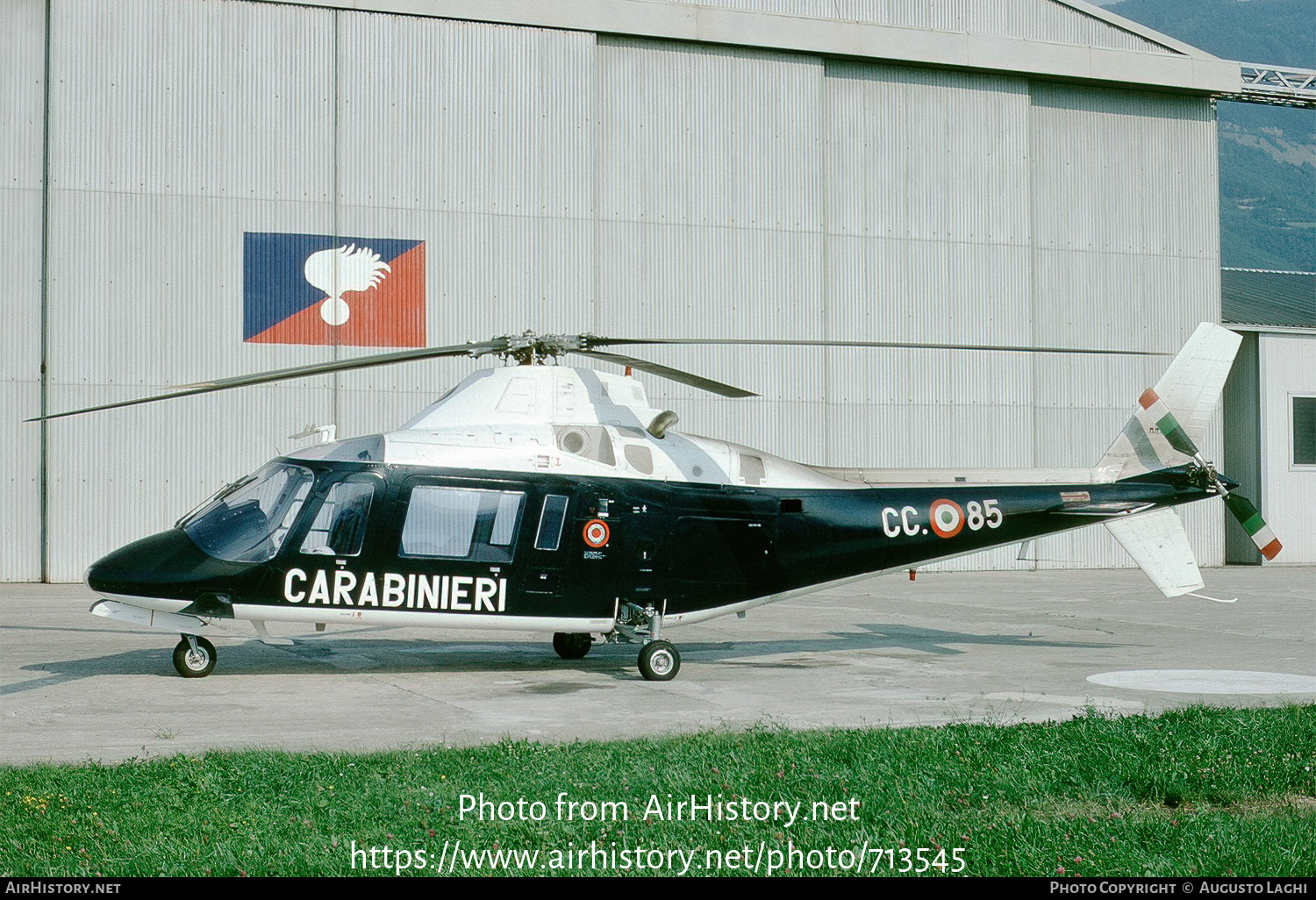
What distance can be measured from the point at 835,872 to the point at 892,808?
1007mm

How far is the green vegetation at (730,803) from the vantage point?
5.50 m

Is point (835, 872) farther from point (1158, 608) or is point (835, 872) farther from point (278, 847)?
point (1158, 608)

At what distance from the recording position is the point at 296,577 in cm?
1115

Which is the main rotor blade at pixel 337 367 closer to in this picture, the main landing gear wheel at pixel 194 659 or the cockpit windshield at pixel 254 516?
the cockpit windshield at pixel 254 516

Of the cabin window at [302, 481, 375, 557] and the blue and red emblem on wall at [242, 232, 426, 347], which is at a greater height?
the blue and red emblem on wall at [242, 232, 426, 347]

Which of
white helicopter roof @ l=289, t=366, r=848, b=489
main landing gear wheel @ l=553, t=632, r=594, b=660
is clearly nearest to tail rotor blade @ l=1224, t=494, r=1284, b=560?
white helicopter roof @ l=289, t=366, r=848, b=489

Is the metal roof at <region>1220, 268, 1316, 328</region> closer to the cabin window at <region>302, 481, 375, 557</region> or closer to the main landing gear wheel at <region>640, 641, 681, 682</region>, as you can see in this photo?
the main landing gear wheel at <region>640, 641, 681, 682</region>

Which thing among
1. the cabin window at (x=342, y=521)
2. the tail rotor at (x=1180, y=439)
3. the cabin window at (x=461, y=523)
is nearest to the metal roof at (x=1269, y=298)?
the tail rotor at (x=1180, y=439)

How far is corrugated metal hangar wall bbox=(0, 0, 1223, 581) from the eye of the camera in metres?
23.6

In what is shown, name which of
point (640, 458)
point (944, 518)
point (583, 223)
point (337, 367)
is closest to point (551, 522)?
point (640, 458)

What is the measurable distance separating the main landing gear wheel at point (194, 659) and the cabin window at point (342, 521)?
1438 millimetres

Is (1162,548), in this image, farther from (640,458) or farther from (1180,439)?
(640,458)

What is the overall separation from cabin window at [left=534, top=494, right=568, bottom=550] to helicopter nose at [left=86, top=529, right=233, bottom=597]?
2833mm

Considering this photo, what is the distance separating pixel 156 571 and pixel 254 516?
3.11 ft
